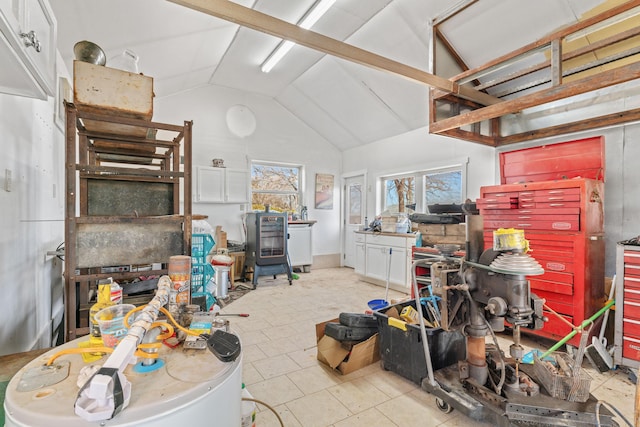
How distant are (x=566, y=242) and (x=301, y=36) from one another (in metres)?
2.84

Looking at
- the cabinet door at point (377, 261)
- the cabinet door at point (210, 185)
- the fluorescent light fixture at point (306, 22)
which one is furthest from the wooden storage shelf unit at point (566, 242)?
the cabinet door at point (210, 185)

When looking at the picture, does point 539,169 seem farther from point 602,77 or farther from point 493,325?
point 493,325

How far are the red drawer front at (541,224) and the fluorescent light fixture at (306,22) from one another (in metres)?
2.76

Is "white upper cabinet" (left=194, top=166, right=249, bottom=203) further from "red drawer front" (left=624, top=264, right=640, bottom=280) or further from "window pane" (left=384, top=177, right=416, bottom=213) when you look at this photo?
"red drawer front" (left=624, top=264, right=640, bottom=280)

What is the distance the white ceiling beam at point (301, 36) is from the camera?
183 centimetres

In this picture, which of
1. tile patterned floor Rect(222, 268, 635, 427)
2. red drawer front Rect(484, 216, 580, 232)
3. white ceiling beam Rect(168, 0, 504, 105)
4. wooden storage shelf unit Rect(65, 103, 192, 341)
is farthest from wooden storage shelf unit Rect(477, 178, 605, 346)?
wooden storage shelf unit Rect(65, 103, 192, 341)

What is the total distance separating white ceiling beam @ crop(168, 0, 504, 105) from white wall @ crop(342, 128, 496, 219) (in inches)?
60.8

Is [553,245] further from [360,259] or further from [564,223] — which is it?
[360,259]

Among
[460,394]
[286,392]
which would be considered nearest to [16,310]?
[286,392]

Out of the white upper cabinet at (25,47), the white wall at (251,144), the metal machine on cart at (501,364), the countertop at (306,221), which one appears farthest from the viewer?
the countertop at (306,221)

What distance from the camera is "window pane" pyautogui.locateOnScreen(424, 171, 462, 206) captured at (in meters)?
4.70

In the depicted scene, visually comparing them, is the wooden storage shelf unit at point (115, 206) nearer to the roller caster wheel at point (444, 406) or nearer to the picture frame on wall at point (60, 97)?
the picture frame on wall at point (60, 97)

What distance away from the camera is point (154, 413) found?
75 centimetres

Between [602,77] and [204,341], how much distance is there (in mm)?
3084
